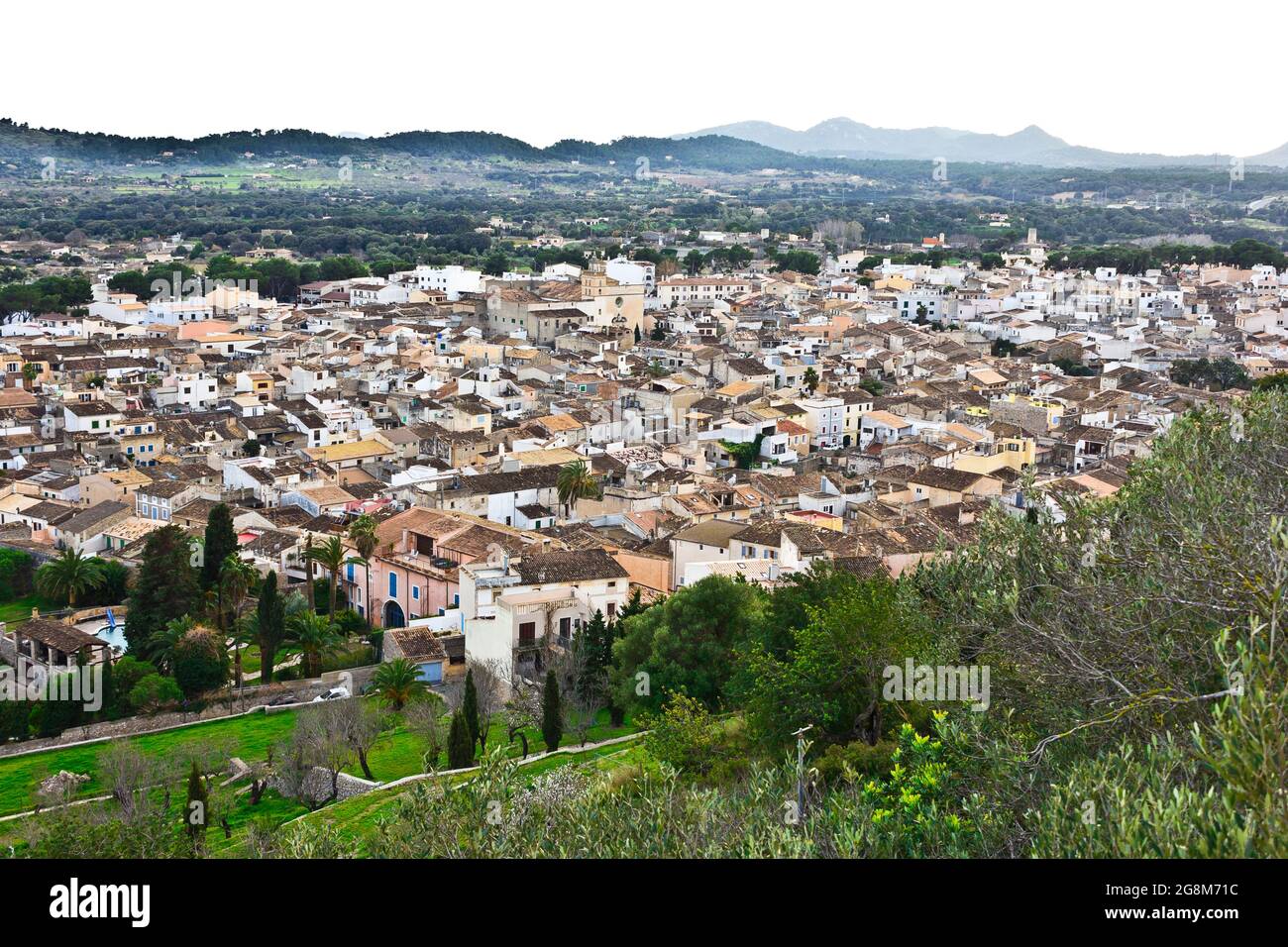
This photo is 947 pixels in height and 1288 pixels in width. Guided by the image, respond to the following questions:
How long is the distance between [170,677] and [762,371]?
→ 82.7 feet

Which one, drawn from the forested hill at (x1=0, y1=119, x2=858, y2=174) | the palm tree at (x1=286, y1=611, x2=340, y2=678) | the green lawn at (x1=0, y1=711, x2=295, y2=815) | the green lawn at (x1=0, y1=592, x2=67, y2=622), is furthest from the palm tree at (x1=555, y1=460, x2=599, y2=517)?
the forested hill at (x1=0, y1=119, x2=858, y2=174)

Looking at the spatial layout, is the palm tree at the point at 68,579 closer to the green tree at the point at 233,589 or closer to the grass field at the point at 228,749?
the green tree at the point at 233,589

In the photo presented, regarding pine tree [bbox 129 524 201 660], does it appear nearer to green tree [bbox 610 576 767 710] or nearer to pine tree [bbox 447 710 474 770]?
pine tree [bbox 447 710 474 770]

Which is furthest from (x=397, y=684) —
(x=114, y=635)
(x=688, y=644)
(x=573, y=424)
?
(x=573, y=424)

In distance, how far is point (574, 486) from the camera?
1066 inches

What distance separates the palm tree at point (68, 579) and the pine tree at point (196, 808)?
10.2 metres

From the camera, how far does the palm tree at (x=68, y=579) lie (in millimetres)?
23500

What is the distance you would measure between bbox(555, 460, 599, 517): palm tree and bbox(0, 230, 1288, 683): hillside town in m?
0.06

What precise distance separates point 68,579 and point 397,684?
8331 mm

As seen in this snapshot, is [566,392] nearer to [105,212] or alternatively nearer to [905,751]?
[905,751]

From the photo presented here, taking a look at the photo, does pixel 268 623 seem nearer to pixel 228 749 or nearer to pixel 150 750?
pixel 228 749

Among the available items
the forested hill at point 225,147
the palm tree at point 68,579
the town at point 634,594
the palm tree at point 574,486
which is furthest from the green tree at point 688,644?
the forested hill at point 225,147
